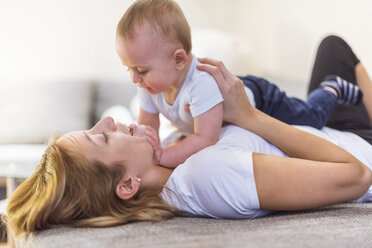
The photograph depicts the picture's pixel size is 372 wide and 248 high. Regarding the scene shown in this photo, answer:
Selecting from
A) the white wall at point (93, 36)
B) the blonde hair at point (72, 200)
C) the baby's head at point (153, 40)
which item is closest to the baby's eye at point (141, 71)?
the baby's head at point (153, 40)

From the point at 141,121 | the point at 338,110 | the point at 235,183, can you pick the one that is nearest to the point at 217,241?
the point at 235,183

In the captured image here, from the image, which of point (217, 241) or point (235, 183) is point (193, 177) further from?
point (217, 241)

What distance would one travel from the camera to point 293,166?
1066 mm

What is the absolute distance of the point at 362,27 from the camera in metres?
2.68

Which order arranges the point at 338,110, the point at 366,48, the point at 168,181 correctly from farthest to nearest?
the point at 366,48
the point at 338,110
the point at 168,181

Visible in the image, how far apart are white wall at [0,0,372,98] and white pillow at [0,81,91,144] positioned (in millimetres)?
168

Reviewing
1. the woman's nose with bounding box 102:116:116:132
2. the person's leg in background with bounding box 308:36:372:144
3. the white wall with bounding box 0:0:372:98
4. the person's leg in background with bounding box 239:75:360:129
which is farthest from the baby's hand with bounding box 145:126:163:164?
the white wall with bounding box 0:0:372:98

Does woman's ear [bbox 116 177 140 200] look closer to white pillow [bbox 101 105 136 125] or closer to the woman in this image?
the woman

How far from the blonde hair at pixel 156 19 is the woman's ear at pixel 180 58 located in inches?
1.5

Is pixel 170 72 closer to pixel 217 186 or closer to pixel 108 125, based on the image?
pixel 108 125

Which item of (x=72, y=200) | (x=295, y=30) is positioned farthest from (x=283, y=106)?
(x=295, y=30)

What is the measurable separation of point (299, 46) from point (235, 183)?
2.48 meters

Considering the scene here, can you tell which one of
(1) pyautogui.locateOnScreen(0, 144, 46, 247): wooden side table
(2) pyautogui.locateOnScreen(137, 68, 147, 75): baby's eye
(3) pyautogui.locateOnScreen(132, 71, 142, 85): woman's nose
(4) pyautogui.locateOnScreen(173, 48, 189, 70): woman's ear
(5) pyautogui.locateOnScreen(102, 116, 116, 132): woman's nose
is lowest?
(1) pyautogui.locateOnScreen(0, 144, 46, 247): wooden side table

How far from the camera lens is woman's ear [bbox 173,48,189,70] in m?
1.22
